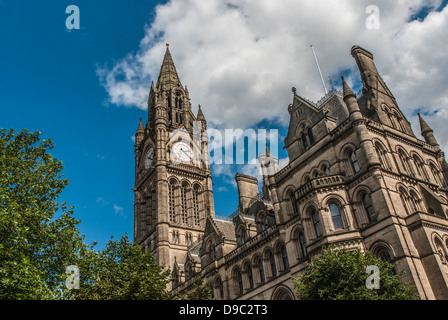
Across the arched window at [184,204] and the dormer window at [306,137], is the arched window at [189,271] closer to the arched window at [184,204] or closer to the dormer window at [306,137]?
the arched window at [184,204]

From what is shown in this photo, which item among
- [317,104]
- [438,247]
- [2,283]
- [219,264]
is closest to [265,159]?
[317,104]

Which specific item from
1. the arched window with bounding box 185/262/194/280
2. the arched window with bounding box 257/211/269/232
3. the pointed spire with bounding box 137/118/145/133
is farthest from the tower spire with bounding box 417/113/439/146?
the pointed spire with bounding box 137/118/145/133

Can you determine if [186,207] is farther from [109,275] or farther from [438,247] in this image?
[438,247]

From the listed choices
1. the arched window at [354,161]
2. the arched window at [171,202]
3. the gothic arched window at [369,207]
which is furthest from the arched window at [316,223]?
the arched window at [171,202]

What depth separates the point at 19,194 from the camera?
21734mm

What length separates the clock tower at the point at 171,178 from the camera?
56156mm

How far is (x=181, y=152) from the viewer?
65375mm

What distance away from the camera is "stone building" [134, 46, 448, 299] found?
78.8 ft

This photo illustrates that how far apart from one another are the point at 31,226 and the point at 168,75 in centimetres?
5946

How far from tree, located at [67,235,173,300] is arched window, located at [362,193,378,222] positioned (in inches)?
522

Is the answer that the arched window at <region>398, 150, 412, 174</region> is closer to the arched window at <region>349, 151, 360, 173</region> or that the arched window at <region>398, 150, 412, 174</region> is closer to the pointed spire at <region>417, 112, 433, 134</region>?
the arched window at <region>349, 151, 360, 173</region>

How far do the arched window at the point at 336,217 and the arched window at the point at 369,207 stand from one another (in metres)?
1.71

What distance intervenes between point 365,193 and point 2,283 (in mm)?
20746
